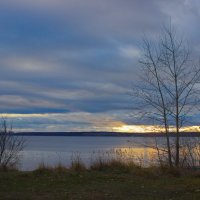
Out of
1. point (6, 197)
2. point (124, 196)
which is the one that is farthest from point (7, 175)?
point (124, 196)

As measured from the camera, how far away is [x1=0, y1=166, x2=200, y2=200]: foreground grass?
1239 centimetres

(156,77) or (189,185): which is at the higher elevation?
(156,77)

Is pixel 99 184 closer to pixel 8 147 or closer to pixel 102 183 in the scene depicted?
pixel 102 183

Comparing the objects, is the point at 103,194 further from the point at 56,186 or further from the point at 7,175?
the point at 7,175

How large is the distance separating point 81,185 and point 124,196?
226 centimetres

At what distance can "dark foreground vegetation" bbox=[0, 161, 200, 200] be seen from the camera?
12430mm

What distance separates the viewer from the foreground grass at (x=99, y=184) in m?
12.4

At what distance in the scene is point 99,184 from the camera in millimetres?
14430

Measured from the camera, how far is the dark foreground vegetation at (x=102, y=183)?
40.8 ft

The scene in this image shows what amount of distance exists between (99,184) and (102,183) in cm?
23

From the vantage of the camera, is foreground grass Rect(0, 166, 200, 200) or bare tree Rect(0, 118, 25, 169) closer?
foreground grass Rect(0, 166, 200, 200)

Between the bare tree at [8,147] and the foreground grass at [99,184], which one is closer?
the foreground grass at [99,184]

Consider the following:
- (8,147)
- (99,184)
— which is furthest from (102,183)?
(8,147)

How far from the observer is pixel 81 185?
46.6 feet
